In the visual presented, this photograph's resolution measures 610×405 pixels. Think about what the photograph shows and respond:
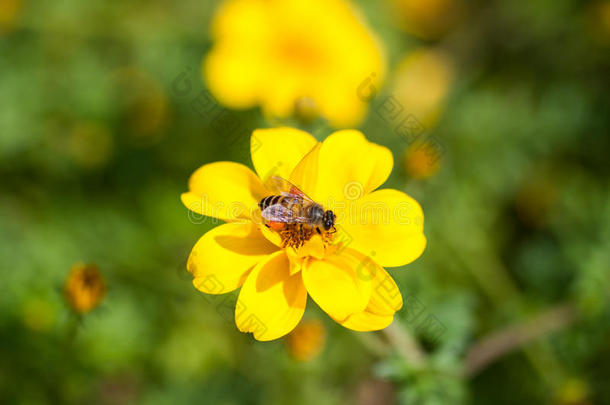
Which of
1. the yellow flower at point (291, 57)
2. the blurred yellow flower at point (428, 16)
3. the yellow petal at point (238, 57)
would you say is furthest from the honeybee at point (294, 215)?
the blurred yellow flower at point (428, 16)

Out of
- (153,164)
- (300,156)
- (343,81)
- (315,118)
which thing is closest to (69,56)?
(153,164)

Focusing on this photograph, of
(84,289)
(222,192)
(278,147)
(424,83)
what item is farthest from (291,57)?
(84,289)

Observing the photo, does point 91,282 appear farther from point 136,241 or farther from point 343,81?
point 343,81

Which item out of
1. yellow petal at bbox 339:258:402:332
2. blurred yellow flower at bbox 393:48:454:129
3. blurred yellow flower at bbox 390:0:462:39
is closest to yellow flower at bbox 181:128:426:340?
yellow petal at bbox 339:258:402:332

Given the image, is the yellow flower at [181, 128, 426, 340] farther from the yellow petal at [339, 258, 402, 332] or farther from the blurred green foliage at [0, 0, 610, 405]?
the blurred green foliage at [0, 0, 610, 405]

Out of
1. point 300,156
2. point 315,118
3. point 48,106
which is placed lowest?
point 48,106

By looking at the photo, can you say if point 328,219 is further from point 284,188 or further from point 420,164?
point 420,164

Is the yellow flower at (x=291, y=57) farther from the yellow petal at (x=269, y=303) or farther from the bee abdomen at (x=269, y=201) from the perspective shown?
the yellow petal at (x=269, y=303)
